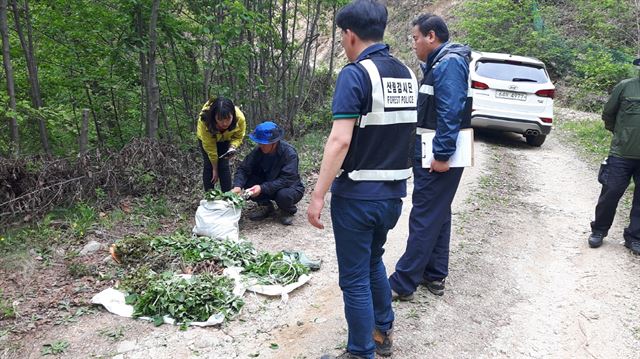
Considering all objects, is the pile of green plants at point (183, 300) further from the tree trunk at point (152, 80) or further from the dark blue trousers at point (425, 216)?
the tree trunk at point (152, 80)

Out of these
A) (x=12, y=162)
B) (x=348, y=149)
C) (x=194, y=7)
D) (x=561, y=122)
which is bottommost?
(x=561, y=122)

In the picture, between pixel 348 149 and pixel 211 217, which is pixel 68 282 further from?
pixel 348 149

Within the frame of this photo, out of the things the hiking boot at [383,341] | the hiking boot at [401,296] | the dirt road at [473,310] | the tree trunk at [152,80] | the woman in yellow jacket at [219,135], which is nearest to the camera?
the hiking boot at [383,341]

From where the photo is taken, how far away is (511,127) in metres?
9.10

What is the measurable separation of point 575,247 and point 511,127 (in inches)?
185

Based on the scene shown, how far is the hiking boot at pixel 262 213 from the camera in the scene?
5582mm

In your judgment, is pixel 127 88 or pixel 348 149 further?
pixel 127 88

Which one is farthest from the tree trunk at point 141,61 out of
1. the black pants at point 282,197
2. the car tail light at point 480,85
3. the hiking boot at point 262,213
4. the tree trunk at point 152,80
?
the car tail light at point 480,85

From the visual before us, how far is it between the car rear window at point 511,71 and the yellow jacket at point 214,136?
5.59 m

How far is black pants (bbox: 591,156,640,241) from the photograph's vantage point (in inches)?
178

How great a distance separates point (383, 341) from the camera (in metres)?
2.99

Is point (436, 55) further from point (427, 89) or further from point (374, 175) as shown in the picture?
point (374, 175)

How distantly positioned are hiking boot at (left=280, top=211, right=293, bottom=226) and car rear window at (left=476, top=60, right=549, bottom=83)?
5472 millimetres

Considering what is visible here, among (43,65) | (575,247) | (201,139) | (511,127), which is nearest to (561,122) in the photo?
(511,127)
